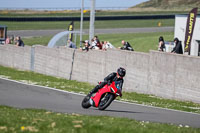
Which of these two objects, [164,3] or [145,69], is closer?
[145,69]

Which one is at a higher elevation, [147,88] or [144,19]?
[144,19]

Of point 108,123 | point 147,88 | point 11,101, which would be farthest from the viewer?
point 147,88

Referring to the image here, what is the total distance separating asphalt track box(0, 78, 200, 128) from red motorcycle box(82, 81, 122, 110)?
0.69 ft

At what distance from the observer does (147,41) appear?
39938 mm

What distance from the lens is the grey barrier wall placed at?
61.3 feet

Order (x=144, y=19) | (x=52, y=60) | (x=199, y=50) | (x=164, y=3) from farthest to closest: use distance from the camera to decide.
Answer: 1. (x=164, y=3)
2. (x=144, y=19)
3. (x=199, y=50)
4. (x=52, y=60)

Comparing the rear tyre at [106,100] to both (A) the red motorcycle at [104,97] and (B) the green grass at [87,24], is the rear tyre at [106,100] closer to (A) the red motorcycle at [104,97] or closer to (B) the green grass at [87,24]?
(A) the red motorcycle at [104,97]

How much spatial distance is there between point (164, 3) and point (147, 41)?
5124 cm

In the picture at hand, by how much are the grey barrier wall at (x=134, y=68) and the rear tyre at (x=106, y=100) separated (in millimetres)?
5893

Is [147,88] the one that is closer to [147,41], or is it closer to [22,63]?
[22,63]

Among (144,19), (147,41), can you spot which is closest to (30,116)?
(147,41)

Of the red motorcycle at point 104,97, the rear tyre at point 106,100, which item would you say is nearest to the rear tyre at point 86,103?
the red motorcycle at point 104,97

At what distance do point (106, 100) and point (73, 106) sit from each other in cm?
161

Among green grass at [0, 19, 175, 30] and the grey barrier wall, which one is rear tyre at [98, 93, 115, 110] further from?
green grass at [0, 19, 175, 30]
